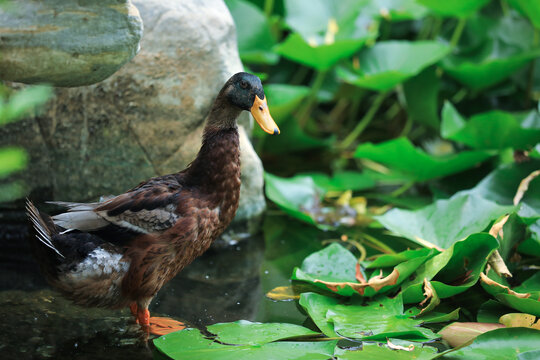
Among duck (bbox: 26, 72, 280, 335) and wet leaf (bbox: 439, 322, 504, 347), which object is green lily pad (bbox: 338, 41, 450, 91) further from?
wet leaf (bbox: 439, 322, 504, 347)

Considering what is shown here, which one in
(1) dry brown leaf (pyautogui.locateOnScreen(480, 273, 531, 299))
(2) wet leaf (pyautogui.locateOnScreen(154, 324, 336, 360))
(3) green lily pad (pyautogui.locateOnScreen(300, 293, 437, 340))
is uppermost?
(1) dry brown leaf (pyautogui.locateOnScreen(480, 273, 531, 299))

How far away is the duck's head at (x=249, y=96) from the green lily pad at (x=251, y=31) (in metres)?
1.77

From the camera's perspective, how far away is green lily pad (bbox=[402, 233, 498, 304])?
2.21 m

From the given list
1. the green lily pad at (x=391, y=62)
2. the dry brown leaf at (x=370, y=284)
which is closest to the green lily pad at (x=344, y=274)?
the dry brown leaf at (x=370, y=284)

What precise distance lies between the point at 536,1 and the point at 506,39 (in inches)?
31.7

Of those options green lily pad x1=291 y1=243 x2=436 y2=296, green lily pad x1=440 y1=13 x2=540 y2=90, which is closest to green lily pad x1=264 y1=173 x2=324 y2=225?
green lily pad x1=291 y1=243 x2=436 y2=296

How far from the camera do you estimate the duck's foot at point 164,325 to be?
2.06 meters

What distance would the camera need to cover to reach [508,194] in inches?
117

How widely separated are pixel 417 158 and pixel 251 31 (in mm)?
1422

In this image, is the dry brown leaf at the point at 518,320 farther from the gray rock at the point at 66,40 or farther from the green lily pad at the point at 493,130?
the gray rock at the point at 66,40

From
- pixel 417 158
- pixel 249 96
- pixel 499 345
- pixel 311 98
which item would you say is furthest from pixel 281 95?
pixel 499 345

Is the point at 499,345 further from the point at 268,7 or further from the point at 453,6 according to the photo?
the point at 268,7

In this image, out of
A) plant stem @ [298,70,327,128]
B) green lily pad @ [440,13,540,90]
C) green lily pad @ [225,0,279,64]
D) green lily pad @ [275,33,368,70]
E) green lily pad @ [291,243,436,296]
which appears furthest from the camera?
plant stem @ [298,70,327,128]

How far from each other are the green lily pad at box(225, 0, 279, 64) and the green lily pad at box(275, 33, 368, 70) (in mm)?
270
